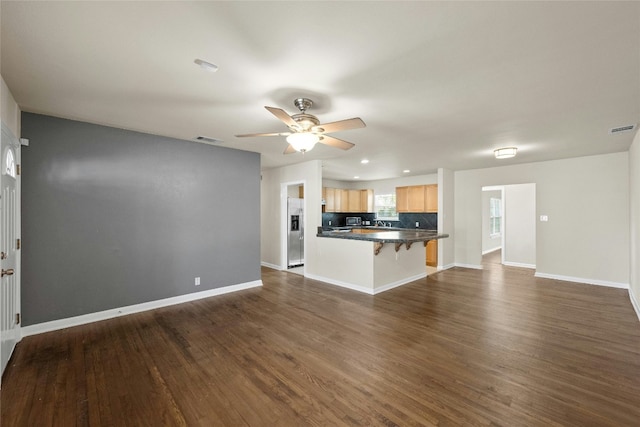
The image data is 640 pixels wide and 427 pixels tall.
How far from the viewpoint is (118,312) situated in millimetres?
3633

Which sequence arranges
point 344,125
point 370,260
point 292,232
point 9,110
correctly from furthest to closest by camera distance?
point 292,232 < point 370,260 < point 9,110 < point 344,125

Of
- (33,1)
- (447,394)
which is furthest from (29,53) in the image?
(447,394)

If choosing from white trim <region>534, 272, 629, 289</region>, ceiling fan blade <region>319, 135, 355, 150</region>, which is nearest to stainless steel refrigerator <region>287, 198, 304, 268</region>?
ceiling fan blade <region>319, 135, 355, 150</region>

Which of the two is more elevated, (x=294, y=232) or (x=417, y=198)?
(x=417, y=198)

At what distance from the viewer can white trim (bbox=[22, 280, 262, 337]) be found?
123 inches

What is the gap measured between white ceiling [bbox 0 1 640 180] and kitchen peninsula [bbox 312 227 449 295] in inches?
82.0

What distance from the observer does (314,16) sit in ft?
5.08

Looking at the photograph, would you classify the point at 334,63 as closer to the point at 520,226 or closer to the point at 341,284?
the point at 341,284

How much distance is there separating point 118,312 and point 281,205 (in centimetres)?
371

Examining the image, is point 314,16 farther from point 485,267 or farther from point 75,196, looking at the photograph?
point 485,267

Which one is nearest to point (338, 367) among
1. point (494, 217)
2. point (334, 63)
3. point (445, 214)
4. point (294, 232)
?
point (334, 63)

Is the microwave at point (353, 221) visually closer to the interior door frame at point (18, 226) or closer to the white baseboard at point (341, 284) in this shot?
the white baseboard at point (341, 284)

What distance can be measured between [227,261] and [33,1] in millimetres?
3844

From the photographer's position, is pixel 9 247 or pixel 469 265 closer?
pixel 9 247
